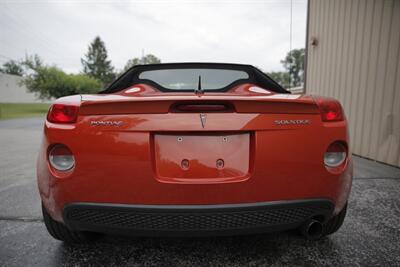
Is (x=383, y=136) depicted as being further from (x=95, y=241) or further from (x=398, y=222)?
(x=95, y=241)

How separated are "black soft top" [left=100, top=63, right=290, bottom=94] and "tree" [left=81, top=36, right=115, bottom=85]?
60.9 meters

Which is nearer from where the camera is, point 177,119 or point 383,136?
point 177,119

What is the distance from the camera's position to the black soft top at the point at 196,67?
213 centimetres

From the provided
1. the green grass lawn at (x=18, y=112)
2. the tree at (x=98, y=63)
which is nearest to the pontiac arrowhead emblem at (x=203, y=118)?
the green grass lawn at (x=18, y=112)

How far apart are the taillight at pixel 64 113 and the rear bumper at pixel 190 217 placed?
44 centimetres

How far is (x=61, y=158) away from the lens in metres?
1.26

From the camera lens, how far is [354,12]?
461 cm

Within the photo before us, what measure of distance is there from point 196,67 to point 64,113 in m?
1.38

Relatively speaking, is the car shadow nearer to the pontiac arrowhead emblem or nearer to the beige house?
the pontiac arrowhead emblem

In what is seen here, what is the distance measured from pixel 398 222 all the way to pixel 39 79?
3004cm

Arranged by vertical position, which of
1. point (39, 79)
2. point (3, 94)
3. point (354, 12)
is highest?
point (354, 12)

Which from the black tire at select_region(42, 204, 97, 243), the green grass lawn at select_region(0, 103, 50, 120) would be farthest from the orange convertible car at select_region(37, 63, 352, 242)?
the green grass lawn at select_region(0, 103, 50, 120)

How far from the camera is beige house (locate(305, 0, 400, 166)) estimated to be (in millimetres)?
3859

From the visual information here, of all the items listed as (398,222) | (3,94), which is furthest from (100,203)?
(3,94)
